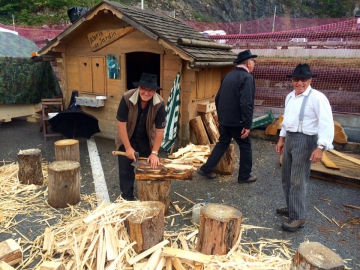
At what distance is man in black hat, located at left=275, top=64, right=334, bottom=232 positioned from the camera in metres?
3.54

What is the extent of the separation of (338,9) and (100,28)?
147 feet

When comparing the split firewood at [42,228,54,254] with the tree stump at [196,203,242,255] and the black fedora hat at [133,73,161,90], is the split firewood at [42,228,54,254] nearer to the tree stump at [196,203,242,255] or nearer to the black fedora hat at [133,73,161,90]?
the tree stump at [196,203,242,255]

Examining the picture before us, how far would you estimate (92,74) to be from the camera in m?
8.47

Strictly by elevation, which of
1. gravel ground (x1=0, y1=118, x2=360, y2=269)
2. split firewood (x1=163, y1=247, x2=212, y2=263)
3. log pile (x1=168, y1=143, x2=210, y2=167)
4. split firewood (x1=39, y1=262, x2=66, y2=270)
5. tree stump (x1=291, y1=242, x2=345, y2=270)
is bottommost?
gravel ground (x1=0, y1=118, x2=360, y2=269)

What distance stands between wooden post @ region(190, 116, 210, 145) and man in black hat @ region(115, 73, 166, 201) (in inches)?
118

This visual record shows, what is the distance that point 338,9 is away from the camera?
4188cm

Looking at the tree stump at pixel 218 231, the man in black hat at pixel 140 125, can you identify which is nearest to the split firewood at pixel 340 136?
the man in black hat at pixel 140 125

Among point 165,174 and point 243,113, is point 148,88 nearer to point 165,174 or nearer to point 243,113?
point 165,174

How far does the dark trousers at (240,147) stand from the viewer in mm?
5516

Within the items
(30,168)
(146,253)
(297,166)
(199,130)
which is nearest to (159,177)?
(146,253)

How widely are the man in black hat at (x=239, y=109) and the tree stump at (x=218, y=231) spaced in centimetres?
225

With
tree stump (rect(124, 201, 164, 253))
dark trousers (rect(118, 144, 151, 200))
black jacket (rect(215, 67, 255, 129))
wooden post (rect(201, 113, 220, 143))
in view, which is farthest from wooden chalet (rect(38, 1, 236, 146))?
tree stump (rect(124, 201, 164, 253))

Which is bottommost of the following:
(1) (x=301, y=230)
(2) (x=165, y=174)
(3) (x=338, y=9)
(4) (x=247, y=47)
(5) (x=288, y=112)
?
(1) (x=301, y=230)

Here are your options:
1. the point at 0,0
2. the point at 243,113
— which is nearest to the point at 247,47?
the point at 243,113
